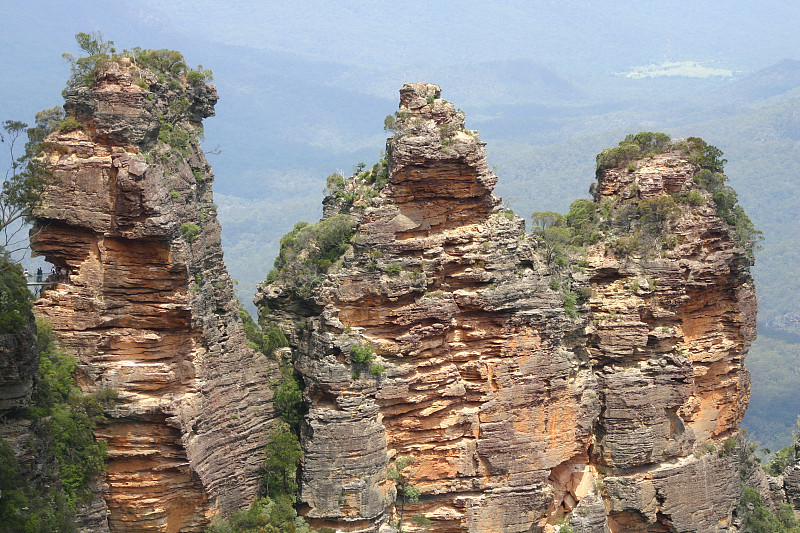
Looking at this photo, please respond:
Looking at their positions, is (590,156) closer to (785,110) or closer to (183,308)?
(785,110)

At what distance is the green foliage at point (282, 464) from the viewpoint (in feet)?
127

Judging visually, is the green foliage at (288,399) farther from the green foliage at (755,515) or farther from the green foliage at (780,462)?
the green foliage at (780,462)

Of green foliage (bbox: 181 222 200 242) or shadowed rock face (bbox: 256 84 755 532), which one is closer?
green foliage (bbox: 181 222 200 242)

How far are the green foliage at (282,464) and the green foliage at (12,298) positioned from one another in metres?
11.4

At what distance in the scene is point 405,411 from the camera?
39.3 meters

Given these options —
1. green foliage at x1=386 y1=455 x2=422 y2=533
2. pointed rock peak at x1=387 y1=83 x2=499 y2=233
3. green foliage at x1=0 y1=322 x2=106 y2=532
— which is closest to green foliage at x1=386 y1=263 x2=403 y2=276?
pointed rock peak at x1=387 y1=83 x2=499 y2=233

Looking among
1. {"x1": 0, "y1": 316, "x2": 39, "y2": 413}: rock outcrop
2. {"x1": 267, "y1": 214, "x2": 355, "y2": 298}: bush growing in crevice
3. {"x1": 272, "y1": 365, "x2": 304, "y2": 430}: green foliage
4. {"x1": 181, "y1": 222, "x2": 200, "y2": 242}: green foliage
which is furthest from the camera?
{"x1": 267, "y1": 214, "x2": 355, "y2": 298}: bush growing in crevice

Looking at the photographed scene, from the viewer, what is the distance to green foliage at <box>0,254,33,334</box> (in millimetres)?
28734

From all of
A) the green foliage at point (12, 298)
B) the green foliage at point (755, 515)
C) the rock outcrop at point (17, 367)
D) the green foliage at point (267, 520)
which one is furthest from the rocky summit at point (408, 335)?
the green foliage at point (755, 515)

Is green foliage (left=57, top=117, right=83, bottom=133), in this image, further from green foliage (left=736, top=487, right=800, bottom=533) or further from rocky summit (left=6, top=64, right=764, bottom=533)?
green foliage (left=736, top=487, right=800, bottom=533)

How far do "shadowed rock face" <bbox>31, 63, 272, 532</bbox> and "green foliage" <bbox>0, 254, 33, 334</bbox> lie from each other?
3627mm

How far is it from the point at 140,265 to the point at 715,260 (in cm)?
2431

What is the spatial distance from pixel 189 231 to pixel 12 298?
294 inches

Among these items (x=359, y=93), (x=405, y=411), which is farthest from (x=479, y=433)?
(x=359, y=93)
